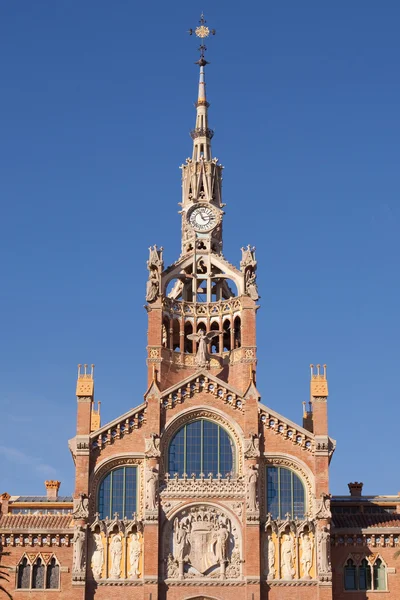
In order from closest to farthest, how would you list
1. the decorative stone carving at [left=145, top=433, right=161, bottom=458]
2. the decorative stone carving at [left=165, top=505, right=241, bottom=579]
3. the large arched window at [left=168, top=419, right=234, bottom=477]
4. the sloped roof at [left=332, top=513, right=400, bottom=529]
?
the decorative stone carving at [left=165, top=505, right=241, bottom=579] → the decorative stone carving at [left=145, top=433, right=161, bottom=458] → the large arched window at [left=168, top=419, right=234, bottom=477] → the sloped roof at [left=332, top=513, right=400, bottom=529]

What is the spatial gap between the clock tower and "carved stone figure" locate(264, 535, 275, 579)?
9722 millimetres

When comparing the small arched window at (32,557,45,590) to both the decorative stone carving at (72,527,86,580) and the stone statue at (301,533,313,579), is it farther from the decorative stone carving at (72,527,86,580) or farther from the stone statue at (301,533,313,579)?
the stone statue at (301,533,313,579)

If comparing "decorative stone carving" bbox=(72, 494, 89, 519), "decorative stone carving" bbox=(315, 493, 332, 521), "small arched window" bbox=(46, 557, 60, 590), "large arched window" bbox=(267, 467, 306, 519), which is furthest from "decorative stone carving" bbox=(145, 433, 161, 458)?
"decorative stone carving" bbox=(315, 493, 332, 521)

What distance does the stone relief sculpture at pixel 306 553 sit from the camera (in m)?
75.7

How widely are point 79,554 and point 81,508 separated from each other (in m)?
2.74

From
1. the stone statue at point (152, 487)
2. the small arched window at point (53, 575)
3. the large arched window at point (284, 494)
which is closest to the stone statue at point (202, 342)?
the stone statue at point (152, 487)

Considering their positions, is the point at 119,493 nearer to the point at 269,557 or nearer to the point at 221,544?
the point at 221,544

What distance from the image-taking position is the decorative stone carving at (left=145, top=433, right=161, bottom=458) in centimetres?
7712

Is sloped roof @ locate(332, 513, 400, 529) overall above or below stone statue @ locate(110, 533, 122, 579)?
above

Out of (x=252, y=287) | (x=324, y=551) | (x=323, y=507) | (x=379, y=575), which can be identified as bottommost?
(x=379, y=575)

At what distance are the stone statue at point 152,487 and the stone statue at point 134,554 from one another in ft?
6.92

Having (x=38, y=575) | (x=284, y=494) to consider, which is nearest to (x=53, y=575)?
(x=38, y=575)

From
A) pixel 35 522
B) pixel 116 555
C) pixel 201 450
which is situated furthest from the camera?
pixel 201 450

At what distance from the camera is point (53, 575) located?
7650cm
